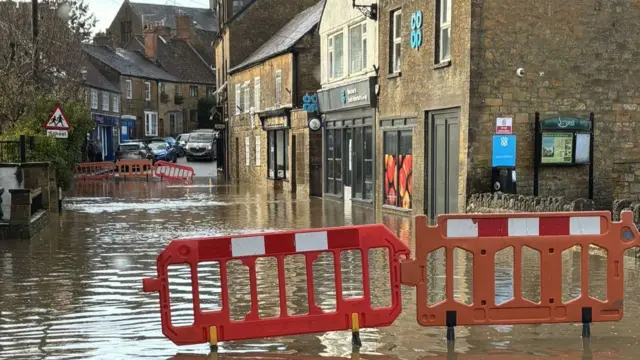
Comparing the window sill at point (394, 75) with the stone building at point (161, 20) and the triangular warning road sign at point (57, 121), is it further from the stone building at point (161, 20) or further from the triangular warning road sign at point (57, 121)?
the stone building at point (161, 20)

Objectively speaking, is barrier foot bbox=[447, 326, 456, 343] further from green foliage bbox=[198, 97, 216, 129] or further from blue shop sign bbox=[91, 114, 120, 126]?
green foliage bbox=[198, 97, 216, 129]

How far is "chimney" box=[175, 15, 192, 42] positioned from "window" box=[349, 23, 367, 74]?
A: 6201cm

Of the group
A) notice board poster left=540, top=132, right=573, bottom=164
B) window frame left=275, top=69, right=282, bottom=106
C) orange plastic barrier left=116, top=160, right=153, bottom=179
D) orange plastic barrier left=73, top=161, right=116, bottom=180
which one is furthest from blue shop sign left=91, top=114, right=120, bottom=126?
notice board poster left=540, top=132, right=573, bottom=164

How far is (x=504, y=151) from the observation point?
16.6 m

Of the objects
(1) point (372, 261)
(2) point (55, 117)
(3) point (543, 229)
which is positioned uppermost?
(2) point (55, 117)

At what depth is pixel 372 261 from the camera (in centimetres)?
1186

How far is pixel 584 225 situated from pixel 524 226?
0.51 meters

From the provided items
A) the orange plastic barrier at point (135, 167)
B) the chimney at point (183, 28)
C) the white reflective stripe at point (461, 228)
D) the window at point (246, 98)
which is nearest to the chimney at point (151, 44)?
the chimney at point (183, 28)

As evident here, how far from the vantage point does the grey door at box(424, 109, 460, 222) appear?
17.7m

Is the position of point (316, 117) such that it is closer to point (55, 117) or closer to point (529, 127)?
point (55, 117)

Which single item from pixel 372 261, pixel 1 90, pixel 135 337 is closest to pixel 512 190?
pixel 372 261

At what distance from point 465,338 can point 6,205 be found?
10603mm

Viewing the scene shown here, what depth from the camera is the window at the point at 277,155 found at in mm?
34906

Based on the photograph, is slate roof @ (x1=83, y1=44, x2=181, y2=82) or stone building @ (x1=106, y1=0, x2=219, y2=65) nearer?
slate roof @ (x1=83, y1=44, x2=181, y2=82)
